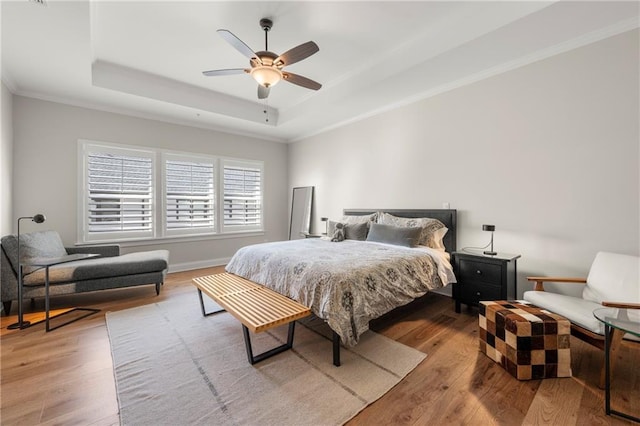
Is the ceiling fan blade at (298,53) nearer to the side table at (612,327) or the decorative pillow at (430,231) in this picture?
the decorative pillow at (430,231)

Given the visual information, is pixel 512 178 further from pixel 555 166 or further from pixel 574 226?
pixel 574 226

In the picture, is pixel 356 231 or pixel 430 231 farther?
pixel 356 231

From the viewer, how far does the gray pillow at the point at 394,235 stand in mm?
3426

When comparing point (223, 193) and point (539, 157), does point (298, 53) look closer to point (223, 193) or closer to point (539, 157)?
point (539, 157)

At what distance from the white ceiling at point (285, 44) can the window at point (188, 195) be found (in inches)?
41.8

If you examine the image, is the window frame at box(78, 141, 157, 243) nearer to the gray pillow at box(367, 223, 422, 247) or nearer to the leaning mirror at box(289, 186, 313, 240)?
the leaning mirror at box(289, 186, 313, 240)

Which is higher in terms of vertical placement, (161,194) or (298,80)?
(298,80)

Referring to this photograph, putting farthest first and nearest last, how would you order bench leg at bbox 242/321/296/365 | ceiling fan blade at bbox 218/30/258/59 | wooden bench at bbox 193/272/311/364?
ceiling fan blade at bbox 218/30/258/59
bench leg at bbox 242/321/296/365
wooden bench at bbox 193/272/311/364

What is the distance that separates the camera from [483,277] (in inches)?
115

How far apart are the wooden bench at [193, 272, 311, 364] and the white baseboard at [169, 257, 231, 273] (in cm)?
245

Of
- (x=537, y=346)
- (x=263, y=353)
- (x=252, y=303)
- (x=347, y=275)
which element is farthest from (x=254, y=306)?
(x=537, y=346)

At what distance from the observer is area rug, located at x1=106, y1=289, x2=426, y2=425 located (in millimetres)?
1633

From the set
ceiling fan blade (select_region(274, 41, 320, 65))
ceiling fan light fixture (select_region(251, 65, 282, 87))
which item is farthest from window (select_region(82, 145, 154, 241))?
ceiling fan blade (select_region(274, 41, 320, 65))

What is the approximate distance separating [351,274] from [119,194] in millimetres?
4323
